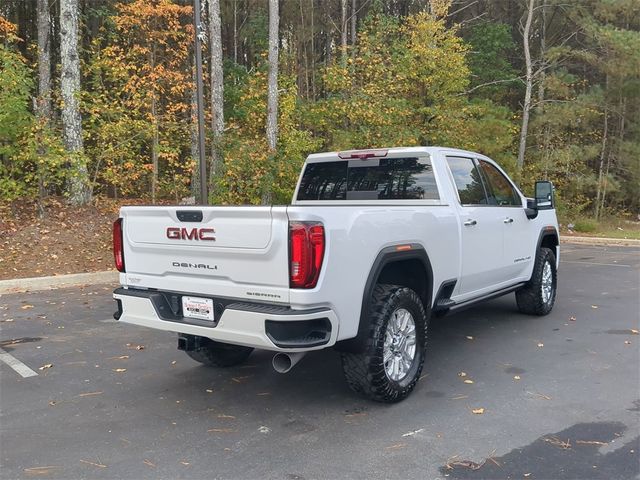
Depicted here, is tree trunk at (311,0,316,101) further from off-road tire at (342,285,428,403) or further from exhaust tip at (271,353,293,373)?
exhaust tip at (271,353,293,373)

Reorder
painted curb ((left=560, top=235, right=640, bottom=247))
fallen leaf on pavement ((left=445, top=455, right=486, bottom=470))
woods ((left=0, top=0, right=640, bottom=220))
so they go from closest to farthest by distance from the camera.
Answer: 1. fallen leaf on pavement ((left=445, top=455, right=486, bottom=470))
2. woods ((left=0, top=0, right=640, bottom=220))
3. painted curb ((left=560, top=235, right=640, bottom=247))

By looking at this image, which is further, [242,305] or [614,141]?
[614,141]

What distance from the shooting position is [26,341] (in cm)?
623

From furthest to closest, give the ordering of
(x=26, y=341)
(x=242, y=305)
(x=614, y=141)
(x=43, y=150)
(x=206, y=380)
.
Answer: (x=614, y=141)
(x=43, y=150)
(x=26, y=341)
(x=206, y=380)
(x=242, y=305)

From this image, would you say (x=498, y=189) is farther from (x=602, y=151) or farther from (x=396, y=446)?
(x=602, y=151)

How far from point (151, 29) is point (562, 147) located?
1837 centimetres

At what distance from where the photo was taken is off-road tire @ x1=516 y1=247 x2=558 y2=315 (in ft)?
22.7

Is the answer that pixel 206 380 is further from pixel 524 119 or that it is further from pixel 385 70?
pixel 524 119

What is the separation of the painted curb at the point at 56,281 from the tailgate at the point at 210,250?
591 centimetres

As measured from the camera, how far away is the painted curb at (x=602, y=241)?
16.6 m

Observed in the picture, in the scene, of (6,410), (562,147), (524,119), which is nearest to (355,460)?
(6,410)

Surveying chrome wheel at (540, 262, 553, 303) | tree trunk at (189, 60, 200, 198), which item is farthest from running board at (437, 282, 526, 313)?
tree trunk at (189, 60, 200, 198)

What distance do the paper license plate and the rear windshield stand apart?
2.33 meters

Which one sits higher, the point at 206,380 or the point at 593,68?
the point at 593,68
